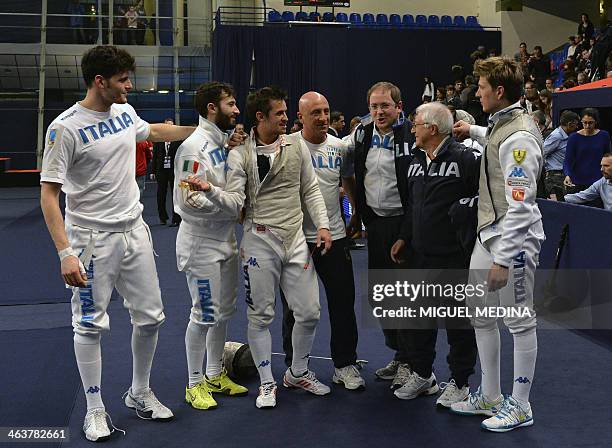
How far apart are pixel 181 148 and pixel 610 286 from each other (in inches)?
127

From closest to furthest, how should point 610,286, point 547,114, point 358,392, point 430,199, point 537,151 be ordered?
point 537,151 < point 430,199 < point 358,392 < point 610,286 < point 547,114

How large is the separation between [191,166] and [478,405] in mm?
1971

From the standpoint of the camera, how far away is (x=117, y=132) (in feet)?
12.9

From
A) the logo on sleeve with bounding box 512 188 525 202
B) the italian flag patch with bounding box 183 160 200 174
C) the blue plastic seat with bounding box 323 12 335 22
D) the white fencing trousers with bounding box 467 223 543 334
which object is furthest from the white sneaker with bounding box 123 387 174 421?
the blue plastic seat with bounding box 323 12 335 22

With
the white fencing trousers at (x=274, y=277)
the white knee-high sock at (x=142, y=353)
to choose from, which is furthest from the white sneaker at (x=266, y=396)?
the white knee-high sock at (x=142, y=353)

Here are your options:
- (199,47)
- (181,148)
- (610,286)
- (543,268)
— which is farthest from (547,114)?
(199,47)

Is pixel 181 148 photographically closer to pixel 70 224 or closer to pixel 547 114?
pixel 70 224

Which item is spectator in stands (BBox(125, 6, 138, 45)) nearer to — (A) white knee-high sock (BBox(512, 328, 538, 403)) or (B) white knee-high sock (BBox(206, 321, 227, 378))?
(B) white knee-high sock (BBox(206, 321, 227, 378))

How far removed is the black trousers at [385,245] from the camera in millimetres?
4688

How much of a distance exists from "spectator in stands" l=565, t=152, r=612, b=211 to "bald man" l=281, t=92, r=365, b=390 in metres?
2.53

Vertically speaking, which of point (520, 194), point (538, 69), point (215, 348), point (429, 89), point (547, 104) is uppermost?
point (538, 69)

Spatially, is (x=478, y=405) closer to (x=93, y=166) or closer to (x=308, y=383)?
(x=308, y=383)

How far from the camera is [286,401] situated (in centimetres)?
449

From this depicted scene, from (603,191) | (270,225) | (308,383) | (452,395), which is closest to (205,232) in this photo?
(270,225)
